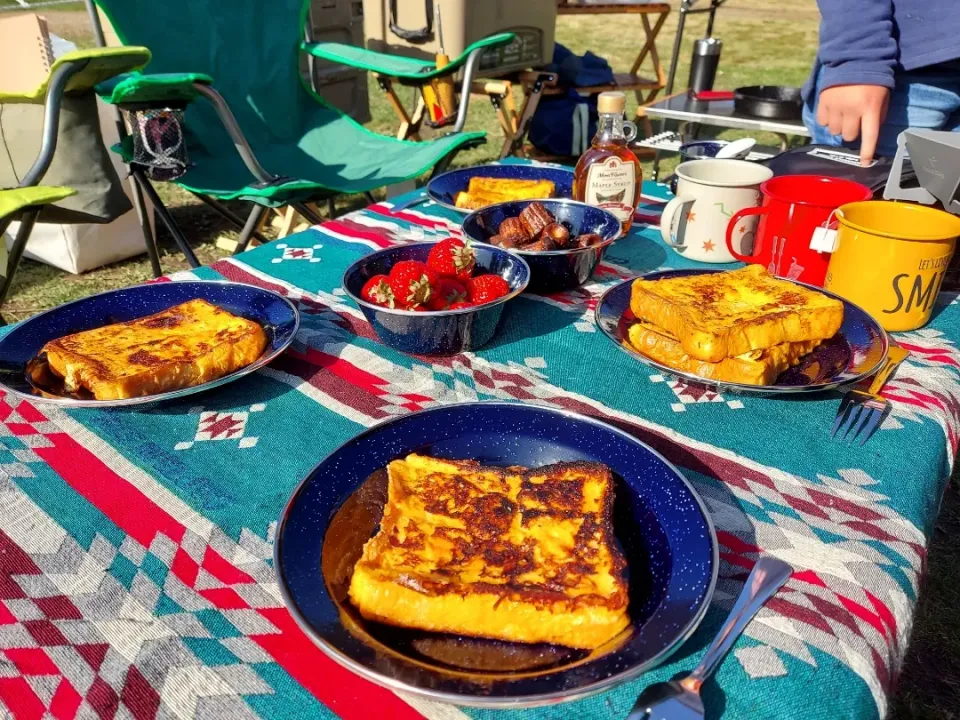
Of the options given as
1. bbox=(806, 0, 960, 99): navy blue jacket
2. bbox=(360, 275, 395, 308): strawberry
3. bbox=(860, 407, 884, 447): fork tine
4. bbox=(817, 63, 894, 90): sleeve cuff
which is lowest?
bbox=(860, 407, 884, 447): fork tine

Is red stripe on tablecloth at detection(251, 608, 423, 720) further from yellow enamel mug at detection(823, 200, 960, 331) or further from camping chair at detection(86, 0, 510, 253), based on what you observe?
camping chair at detection(86, 0, 510, 253)

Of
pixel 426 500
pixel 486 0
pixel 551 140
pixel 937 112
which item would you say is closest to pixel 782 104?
pixel 937 112

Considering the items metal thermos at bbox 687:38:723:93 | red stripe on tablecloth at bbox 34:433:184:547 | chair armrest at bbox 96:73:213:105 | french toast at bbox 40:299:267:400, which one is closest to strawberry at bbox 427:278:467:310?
french toast at bbox 40:299:267:400

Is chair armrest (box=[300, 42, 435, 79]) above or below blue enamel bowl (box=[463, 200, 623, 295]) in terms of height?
above

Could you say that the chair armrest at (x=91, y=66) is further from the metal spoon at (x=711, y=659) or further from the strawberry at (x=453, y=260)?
the metal spoon at (x=711, y=659)

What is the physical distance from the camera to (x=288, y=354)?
3.95 ft

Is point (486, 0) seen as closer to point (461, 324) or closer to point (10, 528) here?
point (461, 324)

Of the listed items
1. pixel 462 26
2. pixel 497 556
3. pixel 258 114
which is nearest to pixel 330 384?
pixel 497 556

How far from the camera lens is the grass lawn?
68.1 inches

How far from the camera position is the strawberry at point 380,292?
1130 millimetres

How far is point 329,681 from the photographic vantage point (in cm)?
63

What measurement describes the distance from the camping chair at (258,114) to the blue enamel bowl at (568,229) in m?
1.43

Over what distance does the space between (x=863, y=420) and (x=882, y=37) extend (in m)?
1.29

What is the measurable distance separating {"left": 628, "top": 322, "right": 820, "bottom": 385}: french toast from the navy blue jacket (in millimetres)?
1037
